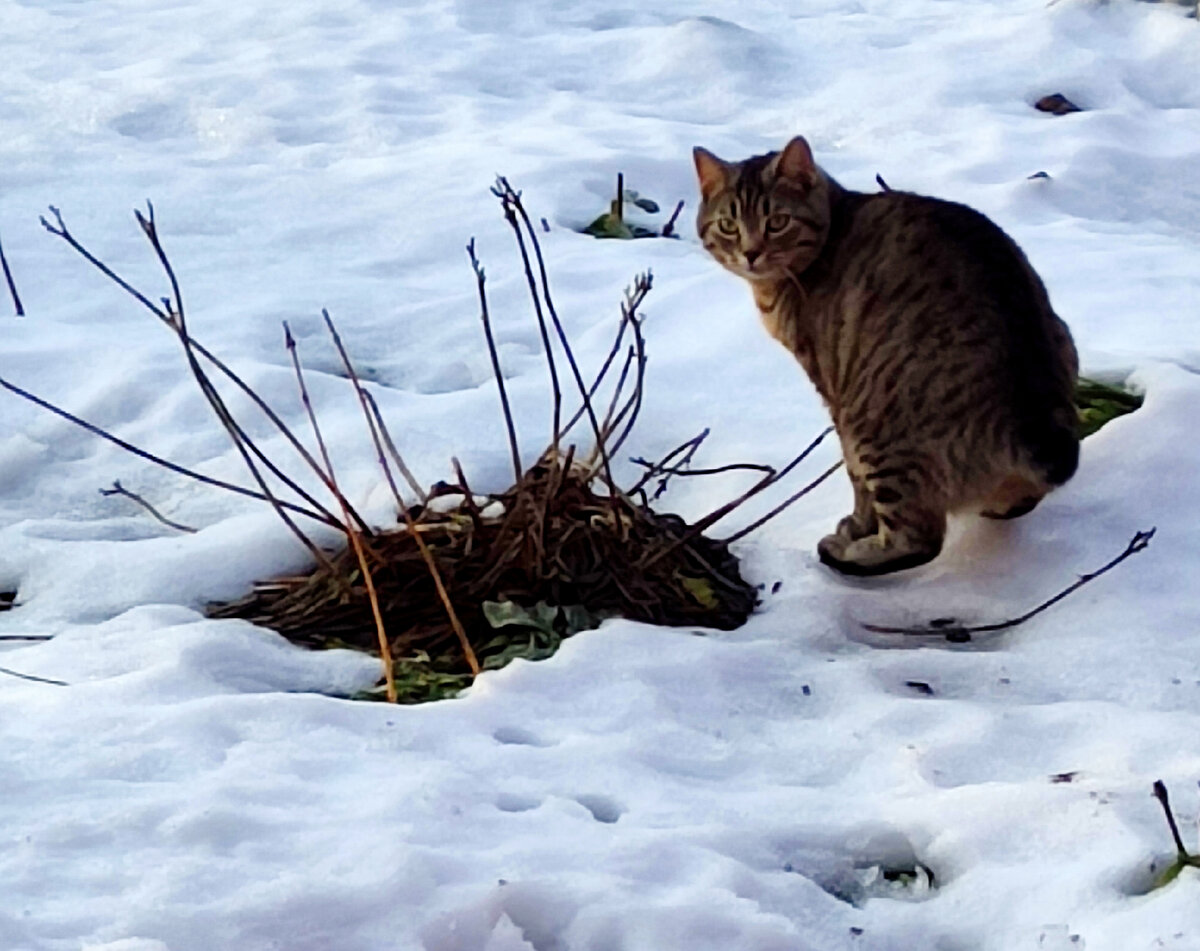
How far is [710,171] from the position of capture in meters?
3.66

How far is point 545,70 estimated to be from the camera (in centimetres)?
701

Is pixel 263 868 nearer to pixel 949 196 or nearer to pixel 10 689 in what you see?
pixel 10 689

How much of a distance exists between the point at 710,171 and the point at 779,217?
294 millimetres

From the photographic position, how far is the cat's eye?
3430mm

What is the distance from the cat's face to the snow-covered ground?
0.41 meters

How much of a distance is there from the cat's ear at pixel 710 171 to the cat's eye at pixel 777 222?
0.71 ft

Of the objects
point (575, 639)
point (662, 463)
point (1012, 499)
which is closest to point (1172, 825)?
point (575, 639)

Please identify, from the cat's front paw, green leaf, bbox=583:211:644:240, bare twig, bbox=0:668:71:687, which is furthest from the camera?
green leaf, bbox=583:211:644:240

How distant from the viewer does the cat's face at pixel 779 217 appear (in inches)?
135

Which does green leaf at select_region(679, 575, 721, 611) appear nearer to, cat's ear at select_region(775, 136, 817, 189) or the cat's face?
the cat's face

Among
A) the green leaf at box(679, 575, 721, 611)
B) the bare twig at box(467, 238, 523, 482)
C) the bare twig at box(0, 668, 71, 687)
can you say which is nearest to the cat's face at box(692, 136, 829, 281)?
the bare twig at box(467, 238, 523, 482)

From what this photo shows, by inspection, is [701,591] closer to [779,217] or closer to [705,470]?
[705,470]

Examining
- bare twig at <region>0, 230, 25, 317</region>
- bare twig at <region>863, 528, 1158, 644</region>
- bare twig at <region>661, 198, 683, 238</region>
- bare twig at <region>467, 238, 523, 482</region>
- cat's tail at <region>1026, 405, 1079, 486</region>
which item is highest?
bare twig at <region>467, 238, 523, 482</region>

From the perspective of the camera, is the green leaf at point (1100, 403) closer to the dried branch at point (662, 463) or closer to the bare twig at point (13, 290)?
the dried branch at point (662, 463)
